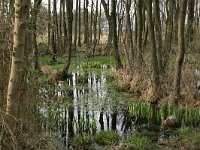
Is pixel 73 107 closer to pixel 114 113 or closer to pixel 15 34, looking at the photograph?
pixel 114 113

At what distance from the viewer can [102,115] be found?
1203cm

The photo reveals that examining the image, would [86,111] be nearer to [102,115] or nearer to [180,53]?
[102,115]

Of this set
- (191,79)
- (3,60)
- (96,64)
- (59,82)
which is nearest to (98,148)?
(3,60)

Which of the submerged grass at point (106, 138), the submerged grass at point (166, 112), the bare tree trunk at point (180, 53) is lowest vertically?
the submerged grass at point (106, 138)

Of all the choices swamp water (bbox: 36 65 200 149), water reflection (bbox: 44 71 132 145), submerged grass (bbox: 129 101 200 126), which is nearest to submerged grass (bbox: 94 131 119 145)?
swamp water (bbox: 36 65 200 149)

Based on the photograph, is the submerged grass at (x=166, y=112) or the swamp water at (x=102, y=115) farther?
the submerged grass at (x=166, y=112)

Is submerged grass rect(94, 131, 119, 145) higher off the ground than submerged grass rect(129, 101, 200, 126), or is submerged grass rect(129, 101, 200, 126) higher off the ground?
submerged grass rect(129, 101, 200, 126)

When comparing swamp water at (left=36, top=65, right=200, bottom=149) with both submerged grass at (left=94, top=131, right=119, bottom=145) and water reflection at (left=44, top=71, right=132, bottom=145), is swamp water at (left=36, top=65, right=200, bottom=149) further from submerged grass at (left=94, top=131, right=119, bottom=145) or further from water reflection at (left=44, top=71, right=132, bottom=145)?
submerged grass at (left=94, top=131, right=119, bottom=145)

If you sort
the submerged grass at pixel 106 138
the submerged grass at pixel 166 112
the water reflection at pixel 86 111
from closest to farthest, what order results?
the submerged grass at pixel 106 138 < the water reflection at pixel 86 111 < the submerged grass at pixel 166 112

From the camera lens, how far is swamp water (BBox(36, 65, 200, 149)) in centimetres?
941

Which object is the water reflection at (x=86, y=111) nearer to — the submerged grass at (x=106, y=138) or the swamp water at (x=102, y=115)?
the swamp water at (x=102, y=115)

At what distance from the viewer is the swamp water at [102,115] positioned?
941 cm

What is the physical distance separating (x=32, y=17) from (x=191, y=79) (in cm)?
811

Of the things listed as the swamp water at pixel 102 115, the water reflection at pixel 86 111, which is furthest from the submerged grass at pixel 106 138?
the water reflection at pixel 86 111
